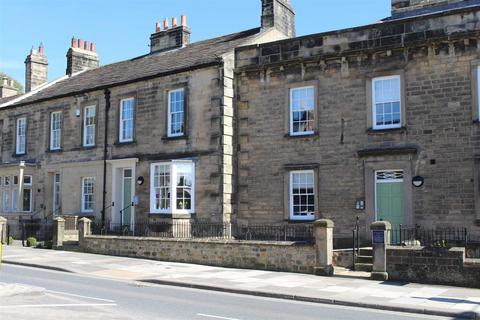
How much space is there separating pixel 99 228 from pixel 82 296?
13835mm

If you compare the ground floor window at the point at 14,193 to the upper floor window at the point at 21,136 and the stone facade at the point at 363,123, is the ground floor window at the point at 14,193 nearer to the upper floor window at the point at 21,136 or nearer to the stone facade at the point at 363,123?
the upper floor window at the point at 21,136

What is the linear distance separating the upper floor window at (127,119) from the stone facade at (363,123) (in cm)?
564

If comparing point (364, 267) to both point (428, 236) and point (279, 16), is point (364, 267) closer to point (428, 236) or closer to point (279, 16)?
point (428, 236)

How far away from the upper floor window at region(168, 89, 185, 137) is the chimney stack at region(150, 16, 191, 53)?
5.36 m

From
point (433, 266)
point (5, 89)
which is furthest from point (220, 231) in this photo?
point (5, 89)

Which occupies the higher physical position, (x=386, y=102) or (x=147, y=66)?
(x=147, y=66)

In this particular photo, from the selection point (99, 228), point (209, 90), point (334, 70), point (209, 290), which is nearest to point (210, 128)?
point (209, 90)

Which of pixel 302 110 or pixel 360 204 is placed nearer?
pixel 360 204

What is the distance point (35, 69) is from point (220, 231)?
2025 cm

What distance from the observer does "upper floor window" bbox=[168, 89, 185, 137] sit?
22.9m

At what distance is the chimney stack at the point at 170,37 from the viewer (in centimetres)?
2781

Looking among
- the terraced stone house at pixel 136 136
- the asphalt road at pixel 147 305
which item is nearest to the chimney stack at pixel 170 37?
the terraced stone house at pixel 136 136

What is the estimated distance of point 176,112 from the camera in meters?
23.2

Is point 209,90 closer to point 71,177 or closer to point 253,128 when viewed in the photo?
point 253,128
